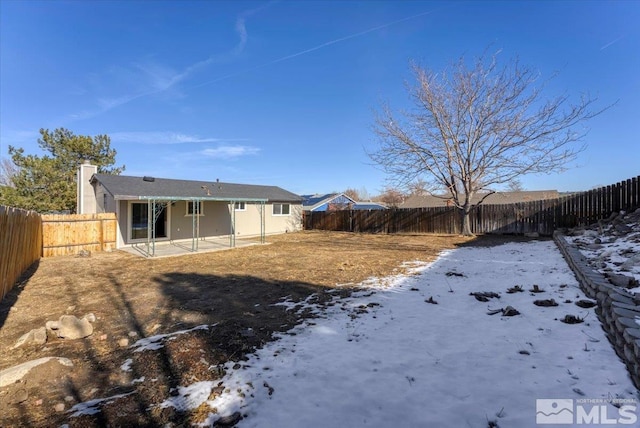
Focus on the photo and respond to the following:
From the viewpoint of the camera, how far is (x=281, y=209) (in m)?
20.2

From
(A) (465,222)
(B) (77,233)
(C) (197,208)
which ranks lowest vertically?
(B) (77,233)

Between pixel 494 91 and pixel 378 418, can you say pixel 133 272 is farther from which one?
pixel 494 91

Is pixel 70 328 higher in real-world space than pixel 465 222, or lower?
lower

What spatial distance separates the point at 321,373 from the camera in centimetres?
268

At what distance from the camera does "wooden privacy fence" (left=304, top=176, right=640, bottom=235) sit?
1031cm

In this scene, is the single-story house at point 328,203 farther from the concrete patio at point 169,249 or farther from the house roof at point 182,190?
the concrete patio at point 169,249

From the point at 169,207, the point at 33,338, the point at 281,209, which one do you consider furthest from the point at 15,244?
the point at 281,209

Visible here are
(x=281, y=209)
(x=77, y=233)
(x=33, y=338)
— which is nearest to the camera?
(x=33, y=338)

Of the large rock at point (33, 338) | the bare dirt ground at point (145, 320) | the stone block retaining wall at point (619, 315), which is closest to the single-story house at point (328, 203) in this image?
the bare dirt ground at point (145, 320)

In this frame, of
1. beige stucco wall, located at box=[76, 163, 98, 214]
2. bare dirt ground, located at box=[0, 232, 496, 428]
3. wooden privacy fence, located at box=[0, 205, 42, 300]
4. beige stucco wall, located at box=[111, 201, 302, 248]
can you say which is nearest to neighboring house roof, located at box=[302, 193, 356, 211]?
beige stucco wall, located at box=[111, 201, 302, 248]

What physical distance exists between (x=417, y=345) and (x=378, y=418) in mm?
1266

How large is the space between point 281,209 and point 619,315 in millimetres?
18345

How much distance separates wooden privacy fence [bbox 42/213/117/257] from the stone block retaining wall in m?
14.6

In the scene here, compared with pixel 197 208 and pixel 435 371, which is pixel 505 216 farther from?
pixel 197 208
